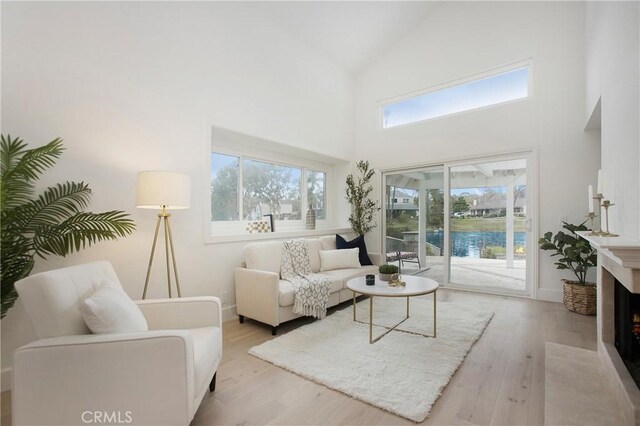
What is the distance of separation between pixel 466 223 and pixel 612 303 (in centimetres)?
242

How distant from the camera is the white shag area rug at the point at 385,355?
1837 millimetres

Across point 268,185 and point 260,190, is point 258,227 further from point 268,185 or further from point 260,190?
point 268,185

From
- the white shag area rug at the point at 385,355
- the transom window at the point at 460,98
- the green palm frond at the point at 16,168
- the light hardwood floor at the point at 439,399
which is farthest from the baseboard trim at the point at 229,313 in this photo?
the transom window at the point at 460,98

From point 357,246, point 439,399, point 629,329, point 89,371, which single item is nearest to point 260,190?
point 357,246

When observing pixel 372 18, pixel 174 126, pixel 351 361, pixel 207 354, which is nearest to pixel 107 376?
pixel 207 354

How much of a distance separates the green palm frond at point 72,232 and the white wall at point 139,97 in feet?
1.07

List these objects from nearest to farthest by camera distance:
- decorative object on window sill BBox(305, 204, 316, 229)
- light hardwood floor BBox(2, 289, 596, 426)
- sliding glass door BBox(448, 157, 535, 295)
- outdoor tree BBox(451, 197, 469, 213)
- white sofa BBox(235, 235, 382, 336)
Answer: light hardwood floor BBox(2, 289, 596, 426), white sofa BBox(235, 235, 382, 336), sliding glass door BBox(448, 157, 535, 295), outdoor tree BBox(451, 197, 469, 213), decorative object on window sill BBox(305, 204, 316, 229)

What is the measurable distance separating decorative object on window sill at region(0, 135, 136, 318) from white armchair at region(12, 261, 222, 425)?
635mm

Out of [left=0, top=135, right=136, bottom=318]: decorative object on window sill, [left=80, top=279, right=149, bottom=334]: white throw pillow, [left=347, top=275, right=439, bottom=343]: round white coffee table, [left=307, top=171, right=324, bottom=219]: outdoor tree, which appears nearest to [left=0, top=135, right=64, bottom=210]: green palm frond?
[left=0, top=135, right=136, bottom=318]: decorative object on window sill

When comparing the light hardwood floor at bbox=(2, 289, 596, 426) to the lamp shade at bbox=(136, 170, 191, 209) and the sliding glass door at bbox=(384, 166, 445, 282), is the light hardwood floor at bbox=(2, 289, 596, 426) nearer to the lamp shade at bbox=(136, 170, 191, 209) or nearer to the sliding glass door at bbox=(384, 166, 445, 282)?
the lamp shade at bbox=(136, 170, 191, 209)

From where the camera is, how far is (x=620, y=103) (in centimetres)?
210

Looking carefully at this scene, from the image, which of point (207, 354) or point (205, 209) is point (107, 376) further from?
point (205, 209)

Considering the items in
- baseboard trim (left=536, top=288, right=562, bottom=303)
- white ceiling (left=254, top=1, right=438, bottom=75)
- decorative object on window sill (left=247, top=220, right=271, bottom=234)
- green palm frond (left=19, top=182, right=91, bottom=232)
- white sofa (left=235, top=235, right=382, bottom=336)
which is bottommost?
baseboard trim (left=536, top=288, right=562, bottom=303)

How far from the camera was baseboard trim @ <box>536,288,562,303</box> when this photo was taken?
12.4 ft
